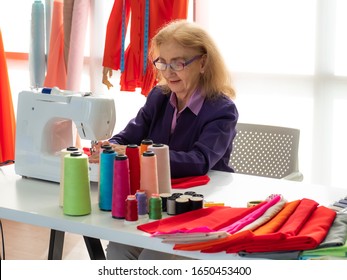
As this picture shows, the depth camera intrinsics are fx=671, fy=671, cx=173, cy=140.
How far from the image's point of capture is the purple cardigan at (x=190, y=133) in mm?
2479

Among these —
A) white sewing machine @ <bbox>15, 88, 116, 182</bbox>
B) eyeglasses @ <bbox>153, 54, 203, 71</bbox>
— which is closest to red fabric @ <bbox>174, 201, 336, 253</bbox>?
white sewing machine @ <bbox>15, 88, 116, 182</bbox>

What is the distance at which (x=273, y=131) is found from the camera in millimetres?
3049

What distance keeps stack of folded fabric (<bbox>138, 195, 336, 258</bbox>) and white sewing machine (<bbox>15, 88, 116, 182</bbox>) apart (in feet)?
1.66

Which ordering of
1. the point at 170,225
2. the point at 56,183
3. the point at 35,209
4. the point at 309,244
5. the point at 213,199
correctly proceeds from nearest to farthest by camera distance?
the point at 309,244
the point at 170,225
the point at 35,209
the point at 213,199
the point at 56,183

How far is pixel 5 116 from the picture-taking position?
4.32m

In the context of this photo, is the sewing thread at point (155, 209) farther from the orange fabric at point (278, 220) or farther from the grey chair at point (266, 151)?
the grey chair at point (266, 151)

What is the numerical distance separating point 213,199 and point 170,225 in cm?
35

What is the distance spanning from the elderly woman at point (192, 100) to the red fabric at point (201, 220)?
567mm

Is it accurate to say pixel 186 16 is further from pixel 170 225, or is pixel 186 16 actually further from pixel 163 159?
pixel 170 225

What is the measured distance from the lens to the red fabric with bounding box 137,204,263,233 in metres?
1.87

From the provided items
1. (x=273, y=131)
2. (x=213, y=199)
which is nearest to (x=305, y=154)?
(x=273, y=131)

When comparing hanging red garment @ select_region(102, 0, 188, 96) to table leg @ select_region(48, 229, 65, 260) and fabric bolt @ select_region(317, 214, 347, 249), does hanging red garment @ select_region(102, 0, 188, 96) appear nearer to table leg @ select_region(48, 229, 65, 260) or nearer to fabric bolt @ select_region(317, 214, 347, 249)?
table leg @ select_region(48, 229, 65, 260)

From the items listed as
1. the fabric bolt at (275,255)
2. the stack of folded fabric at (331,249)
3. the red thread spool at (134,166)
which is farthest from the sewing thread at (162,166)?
the stack of folded fabric at (331,249)

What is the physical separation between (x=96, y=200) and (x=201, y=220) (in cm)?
43
